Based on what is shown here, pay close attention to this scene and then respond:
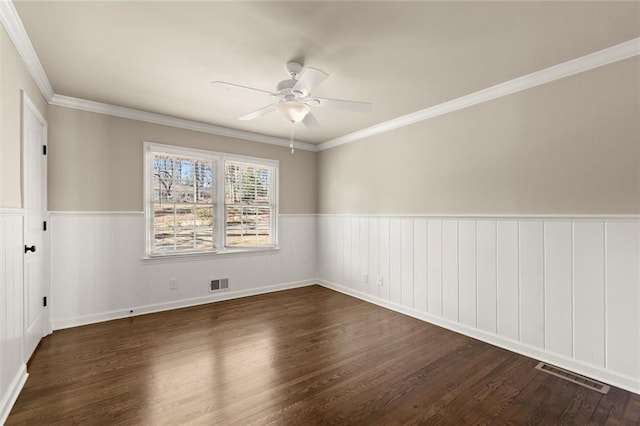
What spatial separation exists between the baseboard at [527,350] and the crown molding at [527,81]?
2.45 m

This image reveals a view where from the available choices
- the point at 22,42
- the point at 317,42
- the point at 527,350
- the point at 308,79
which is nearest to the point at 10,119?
the point at 22,42

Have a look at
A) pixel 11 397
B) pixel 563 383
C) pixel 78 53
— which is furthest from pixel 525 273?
pixel 78 53

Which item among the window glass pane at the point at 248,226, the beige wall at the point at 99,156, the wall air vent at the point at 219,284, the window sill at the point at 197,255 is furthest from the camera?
the window glass pane at the point at 248,226

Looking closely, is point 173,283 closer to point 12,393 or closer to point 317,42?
point 12,393

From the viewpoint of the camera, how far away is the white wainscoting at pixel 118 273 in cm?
340

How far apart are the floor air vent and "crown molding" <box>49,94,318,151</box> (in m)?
4.43

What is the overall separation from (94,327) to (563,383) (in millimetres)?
4641

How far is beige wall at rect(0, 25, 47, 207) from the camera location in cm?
197

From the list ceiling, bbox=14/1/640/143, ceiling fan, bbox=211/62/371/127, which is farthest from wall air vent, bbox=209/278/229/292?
ceiling fan, bbox=211/62/371/127

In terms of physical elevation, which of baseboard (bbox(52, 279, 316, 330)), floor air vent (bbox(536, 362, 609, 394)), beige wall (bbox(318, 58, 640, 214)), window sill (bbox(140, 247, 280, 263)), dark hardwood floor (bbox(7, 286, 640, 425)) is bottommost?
floor air vent (bbox(536, 362, 609, 394))

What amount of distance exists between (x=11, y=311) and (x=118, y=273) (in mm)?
1618

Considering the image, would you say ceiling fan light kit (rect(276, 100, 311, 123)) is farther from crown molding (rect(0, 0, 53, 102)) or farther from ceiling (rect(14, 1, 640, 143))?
crown molding (rect(0, 0, 53, 102))

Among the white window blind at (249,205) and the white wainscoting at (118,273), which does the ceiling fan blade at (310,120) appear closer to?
the white window blind at (249,205)

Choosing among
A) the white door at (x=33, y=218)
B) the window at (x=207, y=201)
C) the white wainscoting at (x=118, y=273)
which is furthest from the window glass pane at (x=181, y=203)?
the white door at (x=33, y=218)
